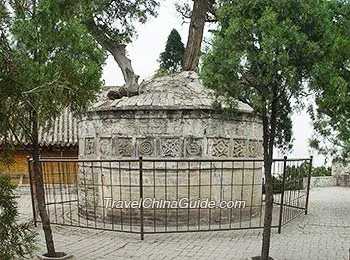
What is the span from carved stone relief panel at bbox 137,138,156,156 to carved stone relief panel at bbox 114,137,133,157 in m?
0.22

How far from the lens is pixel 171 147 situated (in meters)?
9.55

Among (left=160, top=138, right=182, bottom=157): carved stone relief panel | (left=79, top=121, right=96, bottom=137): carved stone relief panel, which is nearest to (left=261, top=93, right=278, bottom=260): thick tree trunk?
(left=160, top=138, right=182, bottom=157): carved stone relief panel

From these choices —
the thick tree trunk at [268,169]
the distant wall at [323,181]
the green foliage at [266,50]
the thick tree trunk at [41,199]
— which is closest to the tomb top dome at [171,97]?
the thick tree trunk at [268,169]

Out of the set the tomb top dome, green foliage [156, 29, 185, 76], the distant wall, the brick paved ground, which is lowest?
the distant wall

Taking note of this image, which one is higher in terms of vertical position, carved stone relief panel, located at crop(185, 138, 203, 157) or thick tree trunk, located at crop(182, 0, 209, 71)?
thick tree trunk, located at crop(182, 0, 209, 71)

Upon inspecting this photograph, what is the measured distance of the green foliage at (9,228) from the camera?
9.97ft

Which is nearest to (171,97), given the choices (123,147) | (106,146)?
(123,147)

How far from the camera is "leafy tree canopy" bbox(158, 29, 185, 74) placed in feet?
66.1

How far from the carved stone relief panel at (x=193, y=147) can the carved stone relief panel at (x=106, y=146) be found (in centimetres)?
186

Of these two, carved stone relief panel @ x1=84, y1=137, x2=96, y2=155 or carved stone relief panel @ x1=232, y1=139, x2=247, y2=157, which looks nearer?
carved stone relief panel @ x1=232, y1=139, x2=247, y2=157

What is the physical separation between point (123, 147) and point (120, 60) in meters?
2.91

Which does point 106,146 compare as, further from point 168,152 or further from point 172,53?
point 172,53

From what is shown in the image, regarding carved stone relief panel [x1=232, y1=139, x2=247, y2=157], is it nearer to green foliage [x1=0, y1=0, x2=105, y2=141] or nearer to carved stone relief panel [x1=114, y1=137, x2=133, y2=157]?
carved stone relief panel [x1=114, y1=137, x2=133, y2=157]

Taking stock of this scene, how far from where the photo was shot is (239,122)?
1004cm
